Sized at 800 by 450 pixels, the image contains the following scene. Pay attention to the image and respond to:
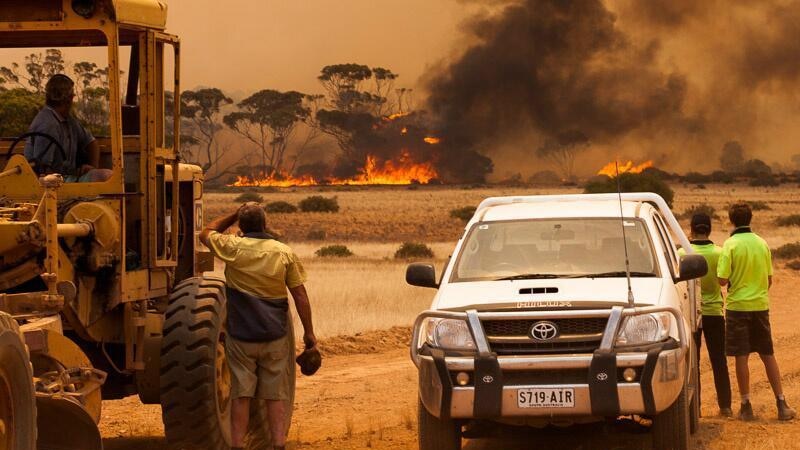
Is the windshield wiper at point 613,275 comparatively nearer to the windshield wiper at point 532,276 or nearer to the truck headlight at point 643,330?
the windshield wiper at point 532,276

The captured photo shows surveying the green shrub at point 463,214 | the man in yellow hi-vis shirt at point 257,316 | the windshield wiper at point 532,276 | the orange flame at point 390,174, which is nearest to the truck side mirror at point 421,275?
the windshield wiper at point 532,276

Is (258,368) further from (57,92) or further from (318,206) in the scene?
(318,206)

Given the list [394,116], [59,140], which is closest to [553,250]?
[59,140]

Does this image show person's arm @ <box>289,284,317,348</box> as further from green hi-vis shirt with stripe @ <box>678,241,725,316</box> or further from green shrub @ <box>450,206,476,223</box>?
green shrub @ <box>450,206,476,223</box>

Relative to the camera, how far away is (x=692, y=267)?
9250mm

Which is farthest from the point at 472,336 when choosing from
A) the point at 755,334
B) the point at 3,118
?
the point at 3,118

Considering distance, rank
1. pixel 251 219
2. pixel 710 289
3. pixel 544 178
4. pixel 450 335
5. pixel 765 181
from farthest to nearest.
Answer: pixel 544 178
pixel 765 181
pixel 710 289
pixel 251 219
pixel 450 335

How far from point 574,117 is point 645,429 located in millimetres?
109058

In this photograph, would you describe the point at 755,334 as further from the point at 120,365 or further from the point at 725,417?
the point at 120,365

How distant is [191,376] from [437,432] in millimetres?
1620

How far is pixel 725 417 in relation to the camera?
11633 mm

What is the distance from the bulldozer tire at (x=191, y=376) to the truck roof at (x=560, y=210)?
2.38m

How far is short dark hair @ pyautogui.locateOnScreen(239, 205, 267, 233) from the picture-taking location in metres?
8.87

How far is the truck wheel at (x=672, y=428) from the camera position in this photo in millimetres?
8773
